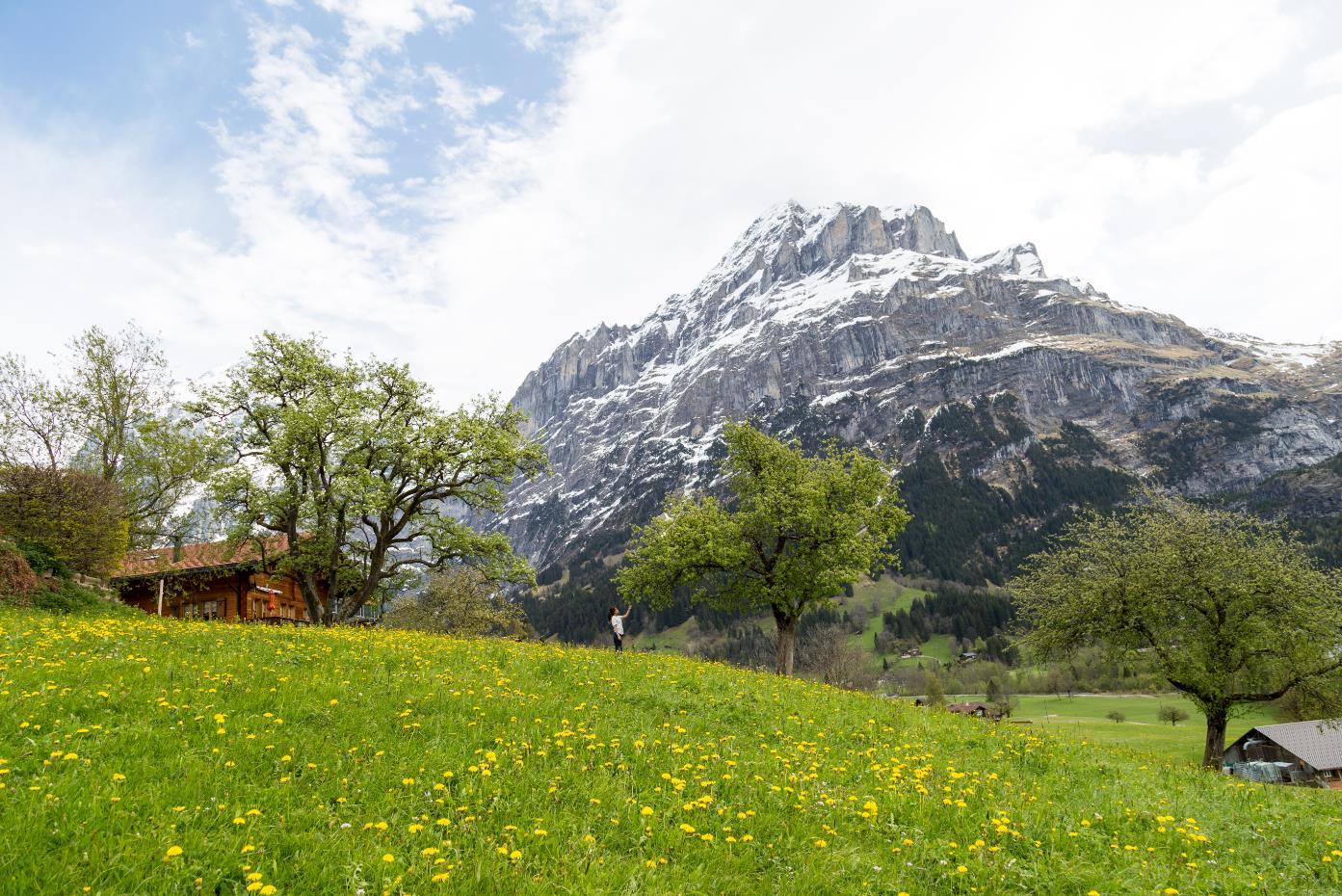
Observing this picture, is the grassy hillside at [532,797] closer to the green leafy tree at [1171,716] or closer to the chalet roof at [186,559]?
the chalet roof at [186,559]

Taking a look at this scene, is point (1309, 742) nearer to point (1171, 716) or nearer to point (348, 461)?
point (1171, 716)

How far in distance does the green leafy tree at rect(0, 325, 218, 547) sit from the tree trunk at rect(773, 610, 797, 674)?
3452 centimetres

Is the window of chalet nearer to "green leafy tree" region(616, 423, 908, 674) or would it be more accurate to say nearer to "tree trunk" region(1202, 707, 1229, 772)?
"green leafy tree" region(616, 423, 908, 674)

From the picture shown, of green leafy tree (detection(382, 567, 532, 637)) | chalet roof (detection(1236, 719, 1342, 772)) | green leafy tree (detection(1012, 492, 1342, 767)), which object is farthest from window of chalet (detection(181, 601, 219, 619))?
chalet roof (detection(1236, 719, 1342, 772))

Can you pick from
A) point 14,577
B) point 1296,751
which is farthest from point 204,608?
point 1296,751

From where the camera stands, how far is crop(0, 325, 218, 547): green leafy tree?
40.9 metres

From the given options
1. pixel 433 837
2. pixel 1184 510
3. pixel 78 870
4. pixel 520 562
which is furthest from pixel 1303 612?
pixel 78 870

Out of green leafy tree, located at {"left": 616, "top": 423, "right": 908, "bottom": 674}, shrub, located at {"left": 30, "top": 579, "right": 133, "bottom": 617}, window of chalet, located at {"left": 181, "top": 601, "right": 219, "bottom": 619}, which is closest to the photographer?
shrub, located at {"left": 30, "top": 579, "right": 133, "bottom": 617}

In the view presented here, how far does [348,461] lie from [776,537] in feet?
76.4

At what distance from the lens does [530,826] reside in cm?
725

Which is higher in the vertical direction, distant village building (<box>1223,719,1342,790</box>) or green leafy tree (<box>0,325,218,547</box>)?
green leafy tree (<box>0,325,218,547</box>)

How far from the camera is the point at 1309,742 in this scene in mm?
73625

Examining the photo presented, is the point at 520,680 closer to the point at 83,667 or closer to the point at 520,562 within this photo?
the point at 83,667

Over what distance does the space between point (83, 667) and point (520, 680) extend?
279 inches
